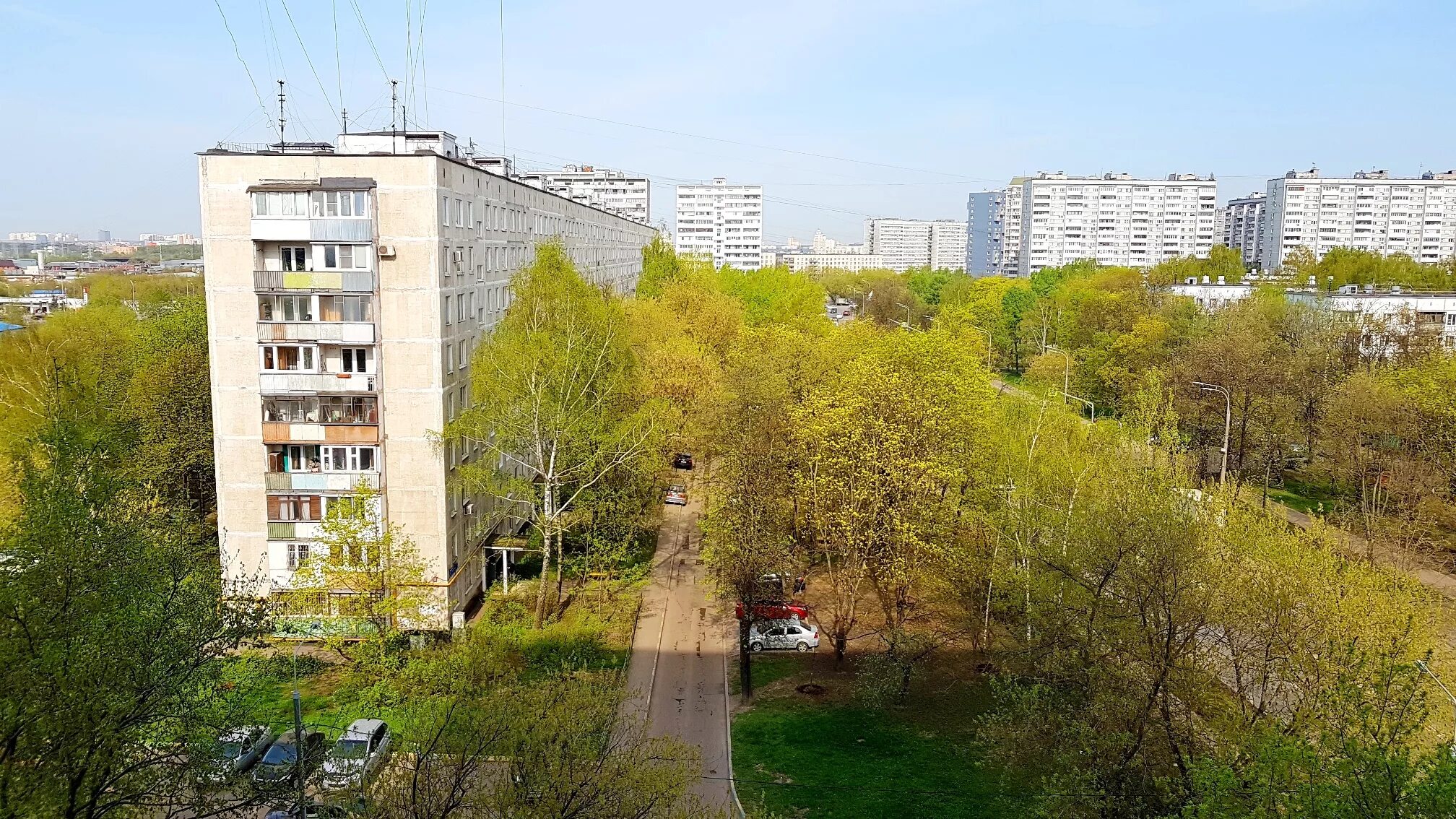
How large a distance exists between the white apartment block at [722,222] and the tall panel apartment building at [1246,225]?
75.5m

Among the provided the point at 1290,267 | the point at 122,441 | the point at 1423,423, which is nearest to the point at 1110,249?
the point at 1290,267

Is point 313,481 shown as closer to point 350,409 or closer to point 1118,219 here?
point 350,409

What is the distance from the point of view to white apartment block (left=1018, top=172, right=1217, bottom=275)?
150 metres

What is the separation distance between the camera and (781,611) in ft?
93.0

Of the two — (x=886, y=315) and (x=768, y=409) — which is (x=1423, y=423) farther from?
(x=886, y=315)

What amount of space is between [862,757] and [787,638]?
6745 millimetres

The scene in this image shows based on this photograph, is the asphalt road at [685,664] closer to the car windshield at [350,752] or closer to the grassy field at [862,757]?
the grassy field at [862,757]

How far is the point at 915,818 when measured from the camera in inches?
747

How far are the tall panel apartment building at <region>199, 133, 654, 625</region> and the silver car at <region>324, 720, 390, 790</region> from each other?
6937mm

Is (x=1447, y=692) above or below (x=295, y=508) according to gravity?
above

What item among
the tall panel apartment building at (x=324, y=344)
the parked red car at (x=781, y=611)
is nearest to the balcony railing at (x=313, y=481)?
the tall panel apartment building at (x=324, y=344)

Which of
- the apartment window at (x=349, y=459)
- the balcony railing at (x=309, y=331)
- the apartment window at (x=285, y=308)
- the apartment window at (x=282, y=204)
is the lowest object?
the apartment window at (x=349, y=459)

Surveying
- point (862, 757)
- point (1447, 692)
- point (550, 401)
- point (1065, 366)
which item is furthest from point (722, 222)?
point (1447, 692)

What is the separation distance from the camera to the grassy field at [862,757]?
19516 millimetres
